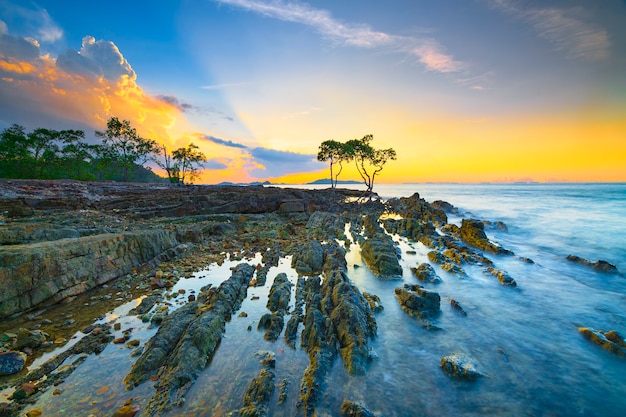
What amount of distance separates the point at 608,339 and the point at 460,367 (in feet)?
20.8

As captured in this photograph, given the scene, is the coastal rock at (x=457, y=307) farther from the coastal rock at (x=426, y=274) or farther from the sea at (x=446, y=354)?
the coastal rock at (x=426, y=274)

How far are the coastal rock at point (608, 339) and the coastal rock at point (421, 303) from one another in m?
4.91

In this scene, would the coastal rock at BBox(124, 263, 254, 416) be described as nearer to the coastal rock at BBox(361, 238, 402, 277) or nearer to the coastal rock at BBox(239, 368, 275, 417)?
the coastal rock at BBox(239, 368, 275, 417)

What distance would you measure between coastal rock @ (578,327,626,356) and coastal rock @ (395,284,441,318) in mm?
4908

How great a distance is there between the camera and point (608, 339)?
863 cm

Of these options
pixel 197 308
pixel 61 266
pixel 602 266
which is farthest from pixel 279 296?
pixel 602 266

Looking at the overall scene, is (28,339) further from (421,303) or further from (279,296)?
(421,303)

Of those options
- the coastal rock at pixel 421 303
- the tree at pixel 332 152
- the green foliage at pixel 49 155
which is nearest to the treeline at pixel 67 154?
the green foliage at pixel 49 155

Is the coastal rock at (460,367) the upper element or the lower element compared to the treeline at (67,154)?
lower

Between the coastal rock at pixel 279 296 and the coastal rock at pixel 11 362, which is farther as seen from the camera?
the coastal rock at pixel 279 296

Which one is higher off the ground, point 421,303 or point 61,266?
point 61,266

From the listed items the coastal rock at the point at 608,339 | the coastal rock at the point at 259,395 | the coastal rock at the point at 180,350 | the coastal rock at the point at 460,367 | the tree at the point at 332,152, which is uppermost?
the tree at the point at 332,152

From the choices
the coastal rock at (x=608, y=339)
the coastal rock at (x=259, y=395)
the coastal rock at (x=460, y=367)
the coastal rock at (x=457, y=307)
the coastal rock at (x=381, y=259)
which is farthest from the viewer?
the coastal rock at (x=381, y=259)

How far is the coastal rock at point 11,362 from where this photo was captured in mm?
6133
